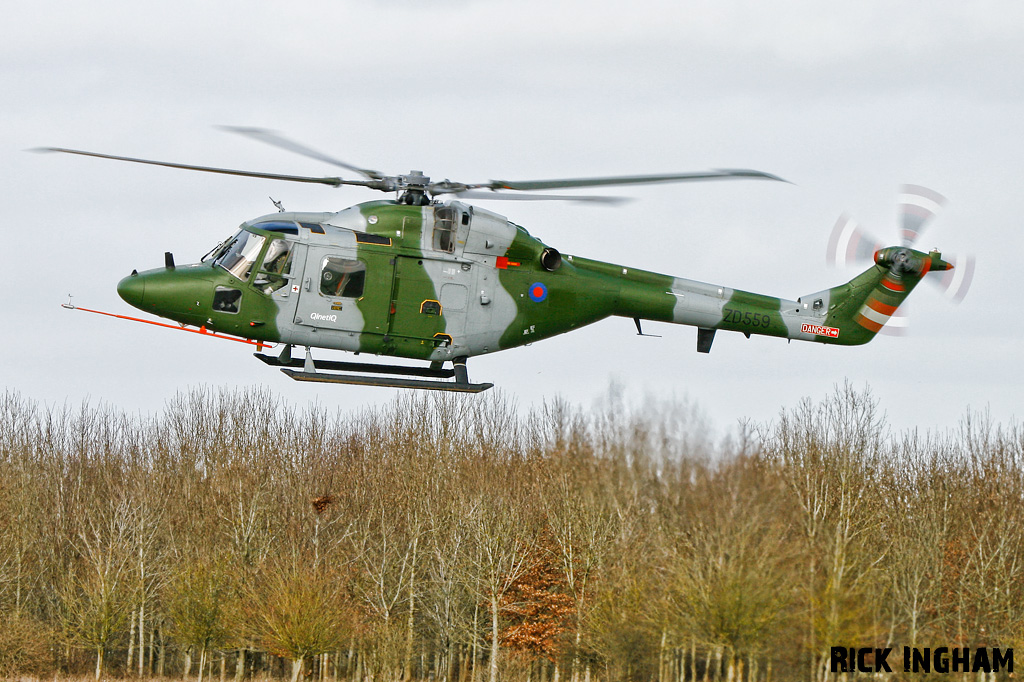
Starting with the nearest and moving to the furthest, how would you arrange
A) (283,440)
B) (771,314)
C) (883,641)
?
(771,314) < (883,641) < (283,440)

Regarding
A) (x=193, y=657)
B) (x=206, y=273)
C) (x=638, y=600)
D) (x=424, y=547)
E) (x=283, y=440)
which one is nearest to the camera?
(x=206, y=273)

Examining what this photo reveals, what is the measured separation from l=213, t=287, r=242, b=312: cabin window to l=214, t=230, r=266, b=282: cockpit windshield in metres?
0.28

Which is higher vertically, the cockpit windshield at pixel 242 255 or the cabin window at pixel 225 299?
the cockpit windshield at pixel 242 255

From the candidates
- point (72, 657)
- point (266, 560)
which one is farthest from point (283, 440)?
point (72, 657)

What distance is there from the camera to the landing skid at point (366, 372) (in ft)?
63.7

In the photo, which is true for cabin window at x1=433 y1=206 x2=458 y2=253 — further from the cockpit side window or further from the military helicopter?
the cockpit side window

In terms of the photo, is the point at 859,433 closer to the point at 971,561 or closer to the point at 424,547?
the point at 971,561

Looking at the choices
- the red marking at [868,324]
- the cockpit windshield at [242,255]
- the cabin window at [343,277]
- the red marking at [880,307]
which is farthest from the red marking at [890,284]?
the cockpit windshield at [242,255]

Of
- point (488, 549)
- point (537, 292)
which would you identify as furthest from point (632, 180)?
point (488, 549)

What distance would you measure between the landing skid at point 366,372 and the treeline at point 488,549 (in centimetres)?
648

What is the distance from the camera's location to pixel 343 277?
64.8 feet

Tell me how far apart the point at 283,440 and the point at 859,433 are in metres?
26.3

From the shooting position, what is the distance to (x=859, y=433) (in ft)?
153

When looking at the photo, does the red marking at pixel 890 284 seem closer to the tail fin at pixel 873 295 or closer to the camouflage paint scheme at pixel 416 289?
the tail fin at pixel 873 295
